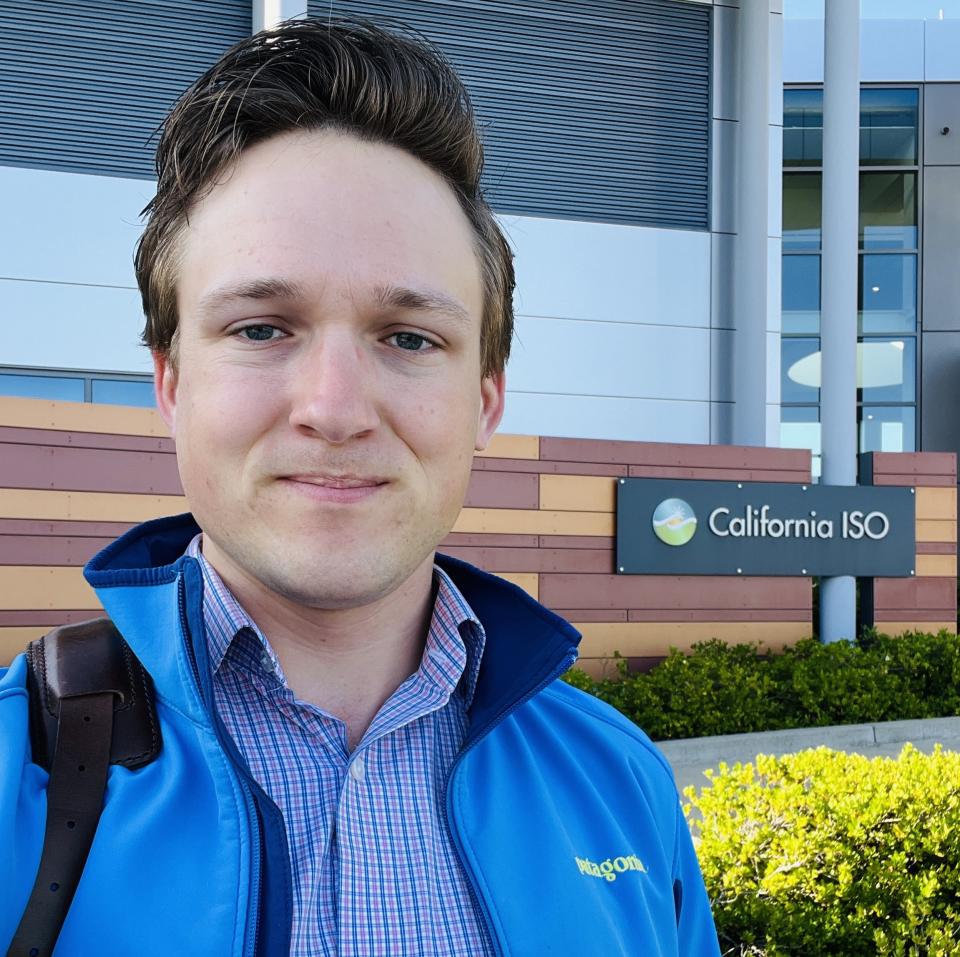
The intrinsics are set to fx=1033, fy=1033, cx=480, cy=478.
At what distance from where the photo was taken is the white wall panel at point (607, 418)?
403 inches

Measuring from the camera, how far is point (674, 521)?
9.76m

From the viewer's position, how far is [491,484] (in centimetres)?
924

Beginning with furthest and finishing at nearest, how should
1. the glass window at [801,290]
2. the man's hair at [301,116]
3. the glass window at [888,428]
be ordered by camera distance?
1. the glass window at [801,290]
2. the glass window at [888,428]
3. the man's hair at [301,116]

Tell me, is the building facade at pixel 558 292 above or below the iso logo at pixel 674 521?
above

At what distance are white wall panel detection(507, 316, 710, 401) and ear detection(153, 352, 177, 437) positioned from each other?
837 centimetres

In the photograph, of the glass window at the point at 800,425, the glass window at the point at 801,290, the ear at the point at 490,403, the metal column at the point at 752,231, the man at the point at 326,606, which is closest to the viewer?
the man at the point at 326,606

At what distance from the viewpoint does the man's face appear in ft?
4.81

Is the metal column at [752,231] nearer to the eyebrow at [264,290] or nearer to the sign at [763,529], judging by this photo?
the sign at [763,529]

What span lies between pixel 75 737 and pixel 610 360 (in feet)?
31.2

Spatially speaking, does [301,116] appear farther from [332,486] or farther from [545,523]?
[545,523]

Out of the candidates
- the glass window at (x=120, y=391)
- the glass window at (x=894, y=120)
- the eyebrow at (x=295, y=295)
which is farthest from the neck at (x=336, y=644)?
the glass window at (x=894, y=120)

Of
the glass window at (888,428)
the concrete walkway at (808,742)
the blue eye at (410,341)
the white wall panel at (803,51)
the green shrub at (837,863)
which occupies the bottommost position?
the concrete walkway at (808,742)

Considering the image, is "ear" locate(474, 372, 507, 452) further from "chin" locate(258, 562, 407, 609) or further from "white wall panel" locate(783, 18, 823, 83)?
"white wall panel" locate(783, 18, 823, 83)

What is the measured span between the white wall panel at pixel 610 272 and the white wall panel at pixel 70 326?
3.69 metres
